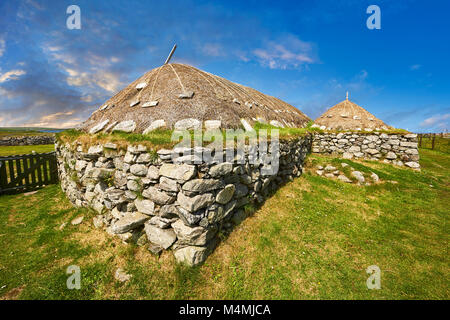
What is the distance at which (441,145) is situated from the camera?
70.2 ft

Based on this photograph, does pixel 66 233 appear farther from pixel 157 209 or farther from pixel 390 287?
pixel 390 287

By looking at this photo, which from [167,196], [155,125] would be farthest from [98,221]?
[155,125]

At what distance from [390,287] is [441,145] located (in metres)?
29.7

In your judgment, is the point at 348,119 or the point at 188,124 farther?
the point at 348,119

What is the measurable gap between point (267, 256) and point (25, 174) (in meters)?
11.0

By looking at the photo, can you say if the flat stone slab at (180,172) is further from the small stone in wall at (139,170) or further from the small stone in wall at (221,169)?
the small stone in wall at (139,170)

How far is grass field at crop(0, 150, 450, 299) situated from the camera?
337 centimetres

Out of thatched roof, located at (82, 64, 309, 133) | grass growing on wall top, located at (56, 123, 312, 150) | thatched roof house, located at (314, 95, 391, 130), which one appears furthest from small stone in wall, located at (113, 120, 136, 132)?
thatched roof house, located at (314, 95, 391, 130)

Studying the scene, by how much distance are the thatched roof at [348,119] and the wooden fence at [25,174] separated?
18.0 m

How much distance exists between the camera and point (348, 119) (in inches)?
545

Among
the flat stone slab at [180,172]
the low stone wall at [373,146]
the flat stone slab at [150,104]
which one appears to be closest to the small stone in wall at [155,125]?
the flat stone slab at [150,104]

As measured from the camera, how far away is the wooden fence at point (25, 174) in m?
7.60

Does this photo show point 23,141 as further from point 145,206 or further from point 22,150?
point 145,206
